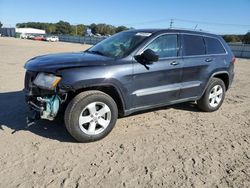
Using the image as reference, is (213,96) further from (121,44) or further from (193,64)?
(121,44)

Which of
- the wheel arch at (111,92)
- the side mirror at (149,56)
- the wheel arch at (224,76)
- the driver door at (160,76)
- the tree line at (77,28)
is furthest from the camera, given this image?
the tree line at (77,28)

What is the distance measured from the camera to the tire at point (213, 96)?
247 inches

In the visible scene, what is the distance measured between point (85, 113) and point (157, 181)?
1.61 metres

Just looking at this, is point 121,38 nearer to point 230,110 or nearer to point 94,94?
point 94,94

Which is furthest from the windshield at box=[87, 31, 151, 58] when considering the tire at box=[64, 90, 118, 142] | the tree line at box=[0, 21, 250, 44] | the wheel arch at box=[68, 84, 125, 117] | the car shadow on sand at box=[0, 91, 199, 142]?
the tree line at box=[0, 21, 250, 44]

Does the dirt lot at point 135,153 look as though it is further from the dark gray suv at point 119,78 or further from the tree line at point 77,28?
the tree line at point 77,28

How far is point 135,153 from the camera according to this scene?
4.21 metres

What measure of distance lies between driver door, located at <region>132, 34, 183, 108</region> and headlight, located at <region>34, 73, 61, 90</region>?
52.1 inches

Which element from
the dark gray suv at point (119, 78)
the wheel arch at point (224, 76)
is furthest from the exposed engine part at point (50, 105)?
the wheel arch at point (224, 76)

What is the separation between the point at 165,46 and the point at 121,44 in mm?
826

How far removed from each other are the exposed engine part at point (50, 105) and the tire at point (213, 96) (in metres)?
3.38

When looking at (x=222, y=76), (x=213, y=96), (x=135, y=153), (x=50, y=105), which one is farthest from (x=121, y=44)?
(x=222, y=76)

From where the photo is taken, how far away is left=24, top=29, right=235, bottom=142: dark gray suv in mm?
4258

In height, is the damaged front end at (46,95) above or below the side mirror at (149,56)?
below
